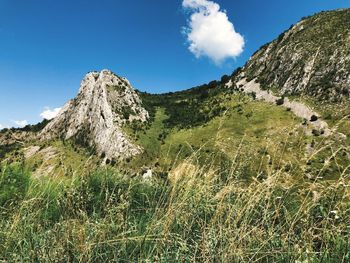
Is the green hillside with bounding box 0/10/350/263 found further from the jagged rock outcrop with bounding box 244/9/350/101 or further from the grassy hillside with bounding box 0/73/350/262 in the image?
the jagged rock outcrop with bounding box 244/9/350/101

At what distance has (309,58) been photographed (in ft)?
318

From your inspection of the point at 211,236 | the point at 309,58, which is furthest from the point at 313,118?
the point at 211,236

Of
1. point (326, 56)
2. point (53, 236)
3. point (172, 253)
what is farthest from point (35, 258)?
point (326, 56)

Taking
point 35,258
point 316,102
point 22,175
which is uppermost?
point 316,102

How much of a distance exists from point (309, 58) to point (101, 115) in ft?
203

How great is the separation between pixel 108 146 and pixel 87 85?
4322 cm

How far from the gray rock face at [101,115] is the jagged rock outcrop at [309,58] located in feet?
140

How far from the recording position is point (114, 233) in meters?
7.75

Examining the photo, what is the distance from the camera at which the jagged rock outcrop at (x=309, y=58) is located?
10050 centimetres

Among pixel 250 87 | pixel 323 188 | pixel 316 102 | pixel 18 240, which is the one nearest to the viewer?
pixel 323 188

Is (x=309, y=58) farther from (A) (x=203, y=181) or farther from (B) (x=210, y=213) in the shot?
(B) (x=210, y=213)

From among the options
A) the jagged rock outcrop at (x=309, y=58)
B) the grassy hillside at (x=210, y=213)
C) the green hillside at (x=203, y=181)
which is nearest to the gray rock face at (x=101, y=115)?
the green hillside at (x=203, y=181)

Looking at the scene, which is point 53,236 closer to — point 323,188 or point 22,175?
point 323,188

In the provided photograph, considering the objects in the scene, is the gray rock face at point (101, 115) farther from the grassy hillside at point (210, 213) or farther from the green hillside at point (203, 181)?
the grassy hillside at point (210, 213)
